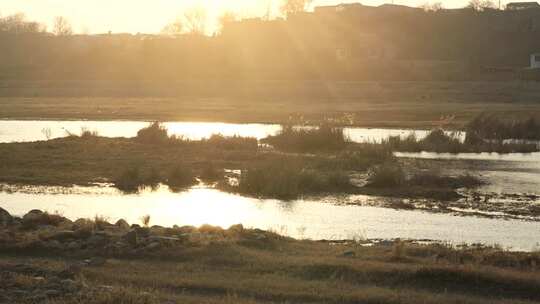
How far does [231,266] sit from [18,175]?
768 inches

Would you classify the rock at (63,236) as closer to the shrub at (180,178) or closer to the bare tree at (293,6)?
the shrub at (180,178)

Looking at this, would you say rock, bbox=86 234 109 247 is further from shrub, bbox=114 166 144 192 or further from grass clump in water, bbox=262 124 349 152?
grass clump in water, bbox=262 124 349 152

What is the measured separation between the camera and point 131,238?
15.6m

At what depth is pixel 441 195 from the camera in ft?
90.7

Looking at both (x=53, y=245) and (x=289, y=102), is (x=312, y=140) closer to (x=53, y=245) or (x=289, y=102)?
(x=53, y=245)

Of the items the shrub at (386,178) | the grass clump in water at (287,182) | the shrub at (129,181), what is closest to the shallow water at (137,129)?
the shrub at (129,181)

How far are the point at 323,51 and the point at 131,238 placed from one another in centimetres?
9285

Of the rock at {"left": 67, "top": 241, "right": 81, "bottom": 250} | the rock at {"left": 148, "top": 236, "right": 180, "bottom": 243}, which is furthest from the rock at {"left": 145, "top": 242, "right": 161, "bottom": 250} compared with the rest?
the rock at {"left": 67, "top": 241, "right": 81, "bottom": 250}

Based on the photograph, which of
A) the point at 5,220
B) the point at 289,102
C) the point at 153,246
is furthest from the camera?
the point at 289,102

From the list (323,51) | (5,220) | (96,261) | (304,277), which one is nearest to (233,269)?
(304,277)

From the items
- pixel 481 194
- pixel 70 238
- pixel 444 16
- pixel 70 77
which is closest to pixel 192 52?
pixel 70 77

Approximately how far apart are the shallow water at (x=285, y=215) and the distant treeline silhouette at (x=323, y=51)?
65.0m

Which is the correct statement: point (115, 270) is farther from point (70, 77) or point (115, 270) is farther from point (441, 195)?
point (70, 77)

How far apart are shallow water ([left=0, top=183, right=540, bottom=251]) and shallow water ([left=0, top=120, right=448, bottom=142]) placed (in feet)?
64.3
